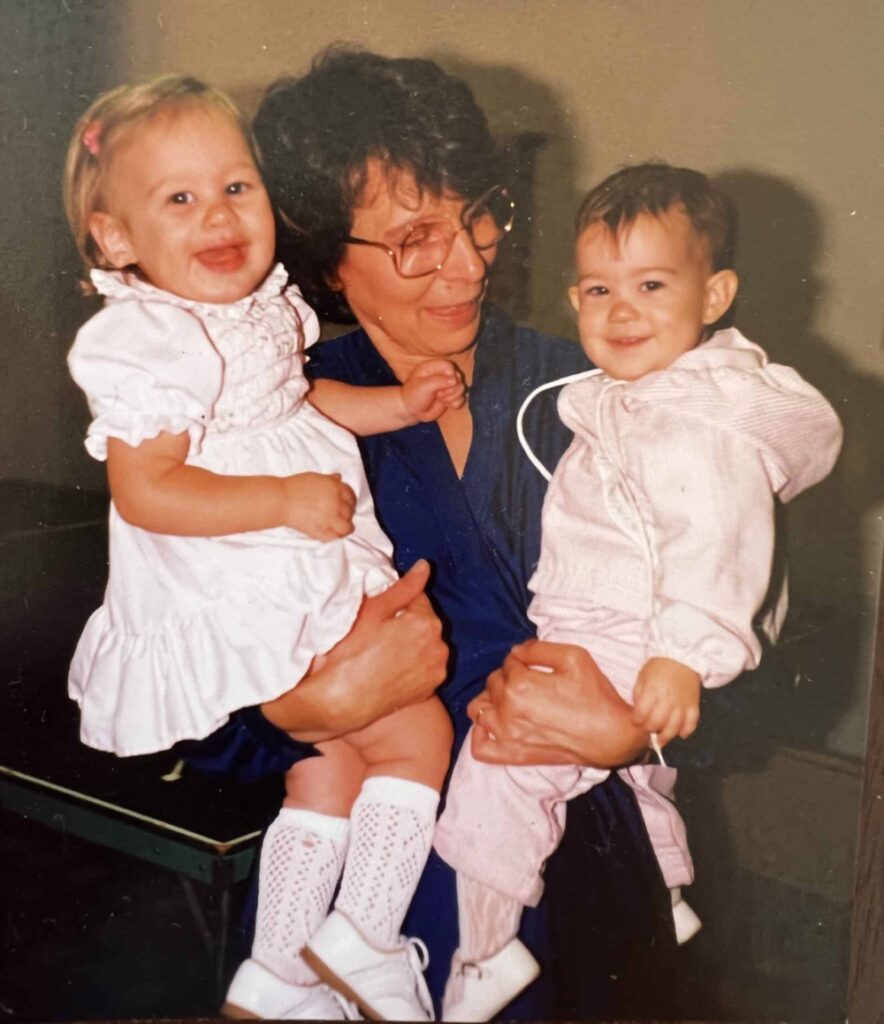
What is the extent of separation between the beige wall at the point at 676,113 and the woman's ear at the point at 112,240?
75mm

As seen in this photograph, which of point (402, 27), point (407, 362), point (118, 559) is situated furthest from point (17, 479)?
point (402, 27)

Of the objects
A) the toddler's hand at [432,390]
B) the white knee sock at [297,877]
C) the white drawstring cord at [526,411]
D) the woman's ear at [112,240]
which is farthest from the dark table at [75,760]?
the white drawstring cord at [526,411]

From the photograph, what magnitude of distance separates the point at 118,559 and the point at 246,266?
34cm

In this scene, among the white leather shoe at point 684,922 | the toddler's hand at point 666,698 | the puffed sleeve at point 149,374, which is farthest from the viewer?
the white leather shoe at point 684,922

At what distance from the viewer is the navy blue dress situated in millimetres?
1304

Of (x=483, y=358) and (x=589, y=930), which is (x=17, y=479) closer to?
(x=483, y=358)

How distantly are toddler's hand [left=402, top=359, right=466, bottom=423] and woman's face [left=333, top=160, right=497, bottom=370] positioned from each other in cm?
2

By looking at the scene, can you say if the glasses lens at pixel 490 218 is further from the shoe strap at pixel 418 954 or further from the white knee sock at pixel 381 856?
the shoe strap at pixel 418 954

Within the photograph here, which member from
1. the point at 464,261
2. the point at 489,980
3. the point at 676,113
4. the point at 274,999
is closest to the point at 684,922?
the point at 489,980

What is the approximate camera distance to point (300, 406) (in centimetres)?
128

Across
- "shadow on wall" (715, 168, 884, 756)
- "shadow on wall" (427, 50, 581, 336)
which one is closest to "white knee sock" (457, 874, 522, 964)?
"shadow on wall" (715, 168, 884, 756)

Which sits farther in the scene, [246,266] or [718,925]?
[718,925]

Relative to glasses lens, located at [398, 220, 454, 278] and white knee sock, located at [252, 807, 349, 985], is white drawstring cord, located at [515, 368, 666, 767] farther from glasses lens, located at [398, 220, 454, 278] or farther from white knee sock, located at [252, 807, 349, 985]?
white knee sock, located at [252, 807, 349, 985]

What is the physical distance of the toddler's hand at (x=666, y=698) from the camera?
1.27 meters
